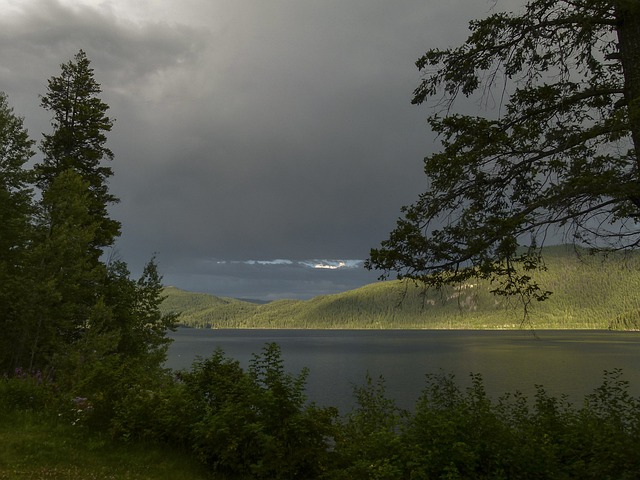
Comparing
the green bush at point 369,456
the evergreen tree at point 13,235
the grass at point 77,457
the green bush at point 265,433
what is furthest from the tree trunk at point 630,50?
the evergreen tree at point 13,235

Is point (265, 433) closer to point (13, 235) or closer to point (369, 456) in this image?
point (369, 456)

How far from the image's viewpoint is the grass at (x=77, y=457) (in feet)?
28.6

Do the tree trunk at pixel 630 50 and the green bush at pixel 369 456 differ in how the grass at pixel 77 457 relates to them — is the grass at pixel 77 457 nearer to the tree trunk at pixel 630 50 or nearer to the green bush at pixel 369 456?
the green bush at pixel 369 456

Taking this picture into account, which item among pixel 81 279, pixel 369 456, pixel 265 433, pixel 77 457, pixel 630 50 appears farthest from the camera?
pixel 81 279

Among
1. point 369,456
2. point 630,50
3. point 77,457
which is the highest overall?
point 630,50

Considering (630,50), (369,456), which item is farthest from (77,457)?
(630,50)

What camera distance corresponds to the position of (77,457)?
9633mm

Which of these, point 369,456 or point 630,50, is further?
point 369,456

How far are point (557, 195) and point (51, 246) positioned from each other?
20.6 meters

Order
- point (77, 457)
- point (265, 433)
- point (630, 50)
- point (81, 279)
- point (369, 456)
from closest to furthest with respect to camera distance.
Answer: point (630, 50), point (369, 456), point (265, 433), point (77, 457), point (81, 279)

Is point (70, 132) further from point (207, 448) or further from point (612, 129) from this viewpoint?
point (612, 129)

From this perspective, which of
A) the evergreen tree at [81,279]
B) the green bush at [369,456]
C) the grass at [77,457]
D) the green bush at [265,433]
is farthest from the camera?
the evergreen tree at [81,279]

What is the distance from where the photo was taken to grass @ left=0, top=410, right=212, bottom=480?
343 inches

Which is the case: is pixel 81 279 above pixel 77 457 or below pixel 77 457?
above
